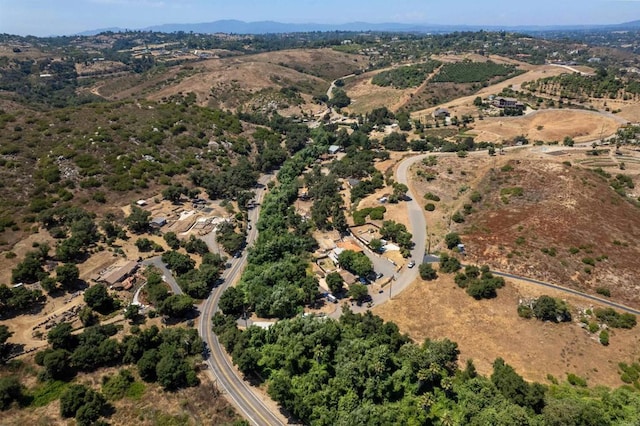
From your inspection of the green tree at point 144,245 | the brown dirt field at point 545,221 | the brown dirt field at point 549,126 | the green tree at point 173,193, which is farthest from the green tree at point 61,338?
the brown dirt field at point 549,126

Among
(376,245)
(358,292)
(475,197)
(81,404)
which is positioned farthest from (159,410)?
(475,197)

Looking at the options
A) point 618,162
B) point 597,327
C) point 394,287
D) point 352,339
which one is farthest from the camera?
point 618,162

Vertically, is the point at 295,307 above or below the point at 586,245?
below

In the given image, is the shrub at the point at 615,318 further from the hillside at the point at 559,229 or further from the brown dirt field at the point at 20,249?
the brown dirt field at the point at 20,249

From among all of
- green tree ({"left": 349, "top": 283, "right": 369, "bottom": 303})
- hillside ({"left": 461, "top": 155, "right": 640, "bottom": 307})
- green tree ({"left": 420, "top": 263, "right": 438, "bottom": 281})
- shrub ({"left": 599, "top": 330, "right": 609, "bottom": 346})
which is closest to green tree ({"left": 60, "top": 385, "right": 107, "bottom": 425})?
green tree ({"left": 349, "top": 283, "right": 369, "bottom": 303})

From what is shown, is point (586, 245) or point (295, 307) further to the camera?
point (586, 245)

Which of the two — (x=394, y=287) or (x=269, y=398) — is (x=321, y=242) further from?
(x=269, y=398)

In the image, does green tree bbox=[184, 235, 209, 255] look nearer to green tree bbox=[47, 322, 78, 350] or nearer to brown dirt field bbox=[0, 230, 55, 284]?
brown dirt field bbox=[0, 230, 55, 284]

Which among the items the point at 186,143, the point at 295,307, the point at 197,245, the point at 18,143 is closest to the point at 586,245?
the point at 295,307
